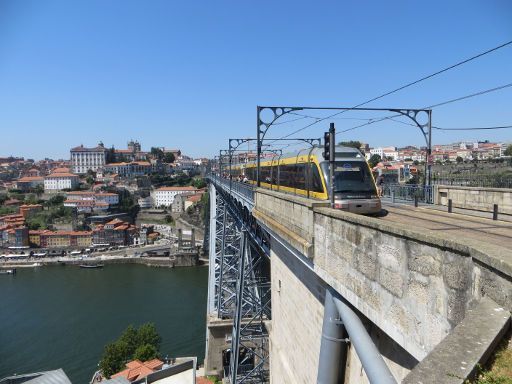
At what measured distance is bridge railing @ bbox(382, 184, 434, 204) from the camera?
31.2ft

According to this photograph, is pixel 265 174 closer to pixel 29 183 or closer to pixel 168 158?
pixel 29 183

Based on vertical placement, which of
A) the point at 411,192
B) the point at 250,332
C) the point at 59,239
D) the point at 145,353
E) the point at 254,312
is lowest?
the point at 59,239

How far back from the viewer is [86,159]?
117812 mm

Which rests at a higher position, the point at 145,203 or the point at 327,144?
the point at 327,144

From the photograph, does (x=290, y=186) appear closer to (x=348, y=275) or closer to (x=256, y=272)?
(x=348, y=275)

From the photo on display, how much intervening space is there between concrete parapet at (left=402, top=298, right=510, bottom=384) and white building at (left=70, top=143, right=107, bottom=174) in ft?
411

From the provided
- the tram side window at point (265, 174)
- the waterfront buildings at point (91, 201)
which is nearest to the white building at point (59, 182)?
the waterfront buildings at point (91, 201)

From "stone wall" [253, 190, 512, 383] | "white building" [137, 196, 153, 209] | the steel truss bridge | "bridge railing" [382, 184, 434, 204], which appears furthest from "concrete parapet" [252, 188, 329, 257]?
"white building" [137, 196, 153, 209]

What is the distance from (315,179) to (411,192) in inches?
155

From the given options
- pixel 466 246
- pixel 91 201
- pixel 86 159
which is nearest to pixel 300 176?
pixel 466 246

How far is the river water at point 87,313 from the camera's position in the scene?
81.7 feet

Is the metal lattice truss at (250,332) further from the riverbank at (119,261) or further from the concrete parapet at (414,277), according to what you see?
the riverbank at (119,261)

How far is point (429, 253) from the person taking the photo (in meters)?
2.53

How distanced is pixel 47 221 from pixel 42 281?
30922mm
